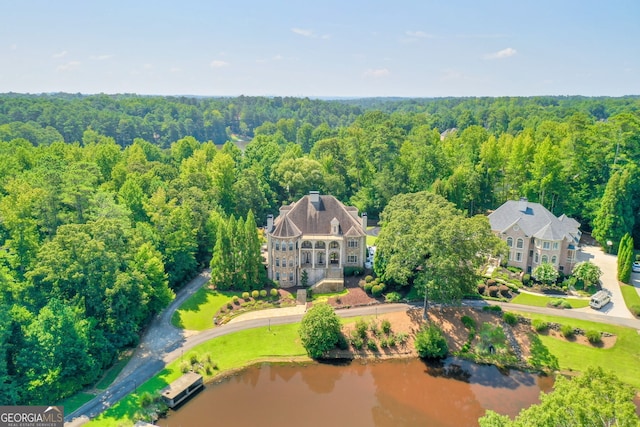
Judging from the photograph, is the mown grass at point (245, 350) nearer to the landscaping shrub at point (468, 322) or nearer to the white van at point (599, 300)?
the landscaping shrub at point (468, 322)

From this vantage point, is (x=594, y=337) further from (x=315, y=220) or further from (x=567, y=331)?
(x=315, y=220)

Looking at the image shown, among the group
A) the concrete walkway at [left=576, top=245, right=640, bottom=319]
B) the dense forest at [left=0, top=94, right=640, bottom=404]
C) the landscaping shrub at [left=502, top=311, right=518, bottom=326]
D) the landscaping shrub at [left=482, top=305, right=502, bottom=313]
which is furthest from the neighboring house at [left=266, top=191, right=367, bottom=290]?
the concrete walkway at [left=576, top=245, right=640, bottom=319]

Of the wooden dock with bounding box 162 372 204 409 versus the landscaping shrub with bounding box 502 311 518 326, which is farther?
the landscaping shrub with bounding box 502 311 518 326

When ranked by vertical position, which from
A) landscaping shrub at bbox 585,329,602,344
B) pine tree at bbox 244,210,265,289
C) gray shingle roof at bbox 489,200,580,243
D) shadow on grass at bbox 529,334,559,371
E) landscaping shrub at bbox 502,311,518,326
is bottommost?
shadow on grass at bbox 529,334,559,371

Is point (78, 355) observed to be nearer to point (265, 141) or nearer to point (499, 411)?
point (499, 411)

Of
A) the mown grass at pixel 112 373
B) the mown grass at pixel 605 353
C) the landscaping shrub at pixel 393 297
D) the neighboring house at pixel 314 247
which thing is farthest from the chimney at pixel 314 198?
the mown grass at pixel 605 353

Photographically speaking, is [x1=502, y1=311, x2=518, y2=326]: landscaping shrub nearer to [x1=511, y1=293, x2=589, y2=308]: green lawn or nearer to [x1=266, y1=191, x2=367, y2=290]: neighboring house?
[x1=511, y1=293, x2=589, y2=308]: green lawn
